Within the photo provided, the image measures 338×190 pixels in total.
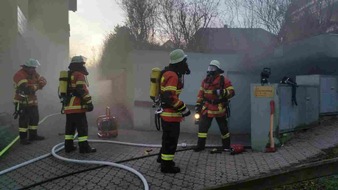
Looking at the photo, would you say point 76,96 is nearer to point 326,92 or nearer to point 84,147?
point 84,147

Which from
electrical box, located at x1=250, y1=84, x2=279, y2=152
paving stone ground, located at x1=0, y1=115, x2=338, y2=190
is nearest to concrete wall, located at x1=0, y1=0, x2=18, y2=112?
paving stone ground, located at x1=0, y1=115, x2=338, y2=190

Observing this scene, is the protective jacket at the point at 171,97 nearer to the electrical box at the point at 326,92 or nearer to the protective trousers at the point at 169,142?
the protective trousers at the point at 169,142

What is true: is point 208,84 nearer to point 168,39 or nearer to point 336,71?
point 336,71

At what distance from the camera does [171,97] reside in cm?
502

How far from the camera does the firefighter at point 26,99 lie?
7.31 meters

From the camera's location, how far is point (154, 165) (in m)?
5.59

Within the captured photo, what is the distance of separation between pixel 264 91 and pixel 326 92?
2.58 m

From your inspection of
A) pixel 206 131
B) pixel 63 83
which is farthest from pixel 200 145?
pixel 63 83

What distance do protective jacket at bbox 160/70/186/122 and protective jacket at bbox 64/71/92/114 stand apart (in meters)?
1.83

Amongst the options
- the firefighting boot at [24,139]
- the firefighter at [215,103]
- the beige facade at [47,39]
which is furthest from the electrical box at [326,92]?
the beige facade at [47,39]

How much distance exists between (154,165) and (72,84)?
2.26m

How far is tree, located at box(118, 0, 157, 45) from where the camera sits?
1917 centimetres

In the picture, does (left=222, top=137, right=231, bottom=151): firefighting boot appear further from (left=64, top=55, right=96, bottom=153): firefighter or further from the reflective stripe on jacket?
the reflective stripe on jacket

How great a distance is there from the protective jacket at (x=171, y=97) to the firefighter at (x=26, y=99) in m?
3.69
